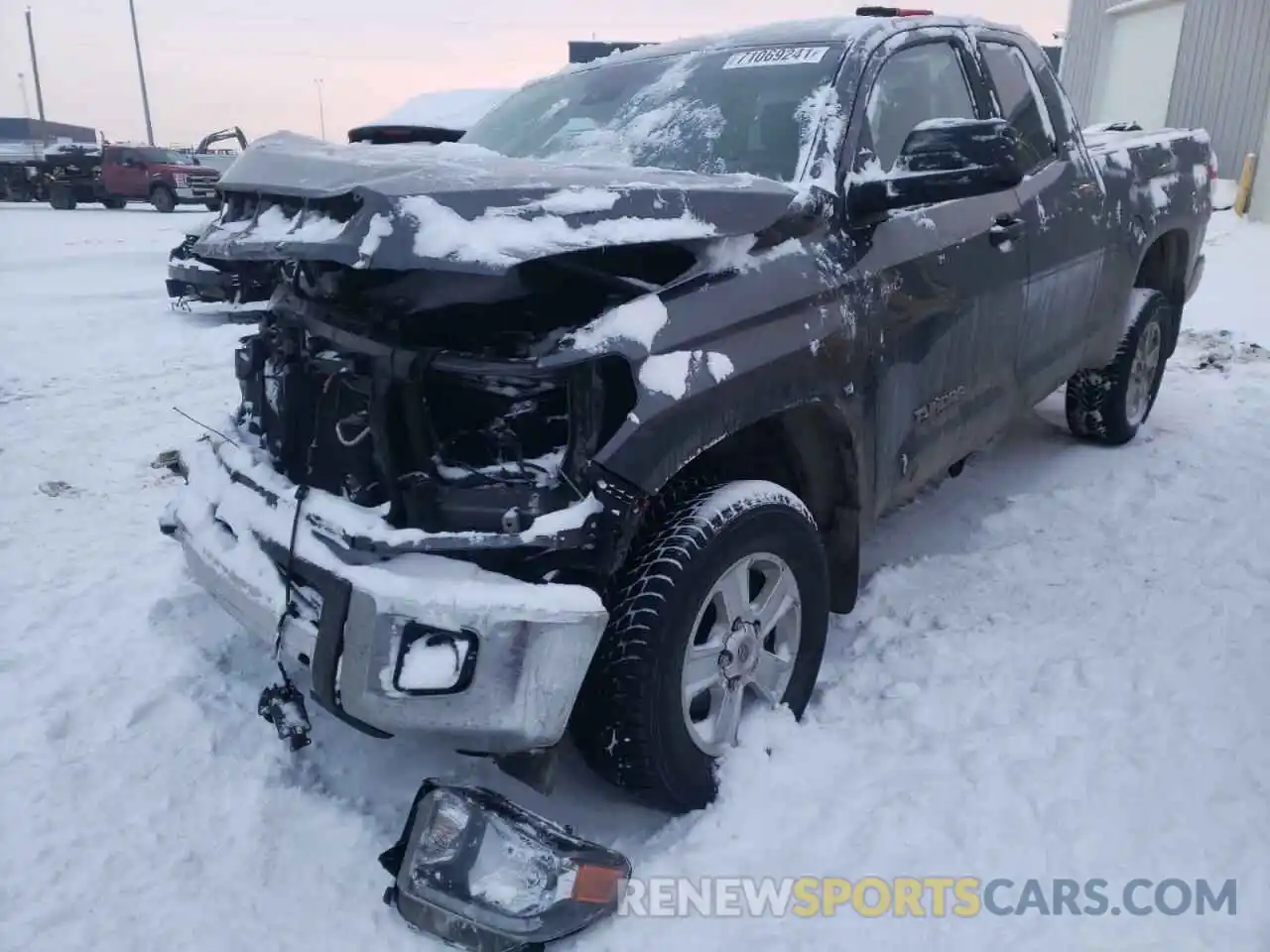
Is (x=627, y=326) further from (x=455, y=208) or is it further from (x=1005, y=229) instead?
(x=1005, y=229)

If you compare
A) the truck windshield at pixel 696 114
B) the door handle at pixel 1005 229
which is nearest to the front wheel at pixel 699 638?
the truck windshield at pixel 696 114

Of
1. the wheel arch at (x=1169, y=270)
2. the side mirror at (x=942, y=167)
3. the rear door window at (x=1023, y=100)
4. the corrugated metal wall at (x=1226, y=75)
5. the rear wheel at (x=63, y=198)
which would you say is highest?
the corrugated metal wall at (x=1226, y=75)

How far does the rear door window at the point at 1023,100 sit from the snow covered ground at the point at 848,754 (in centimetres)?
148

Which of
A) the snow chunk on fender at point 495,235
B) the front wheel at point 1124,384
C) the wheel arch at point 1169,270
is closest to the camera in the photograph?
the snow chunk on fender at point 495,235

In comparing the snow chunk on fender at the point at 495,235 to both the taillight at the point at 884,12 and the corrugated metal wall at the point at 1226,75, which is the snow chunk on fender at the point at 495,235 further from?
the corrugated metal wall at the point at 1226,75

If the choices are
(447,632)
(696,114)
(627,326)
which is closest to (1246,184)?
(696,114)

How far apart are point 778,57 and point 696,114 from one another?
32cm

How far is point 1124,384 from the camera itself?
4742 mm

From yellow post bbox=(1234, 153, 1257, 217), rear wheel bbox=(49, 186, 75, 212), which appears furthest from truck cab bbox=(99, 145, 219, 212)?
yellow post bbox=(1234, 153, 1257, 217)

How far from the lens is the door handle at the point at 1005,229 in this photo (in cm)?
326

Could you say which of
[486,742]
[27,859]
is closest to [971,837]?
[486,742]

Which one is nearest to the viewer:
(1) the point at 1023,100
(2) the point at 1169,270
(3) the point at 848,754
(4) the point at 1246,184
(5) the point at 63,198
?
(3) the point at 848,754

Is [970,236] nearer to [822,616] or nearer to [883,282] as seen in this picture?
[883,282]

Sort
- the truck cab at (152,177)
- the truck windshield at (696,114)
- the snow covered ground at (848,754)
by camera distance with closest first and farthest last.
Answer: the snow covered ground at (848,754), the truck windshield at (696,114), the truck cab at (152,177)
